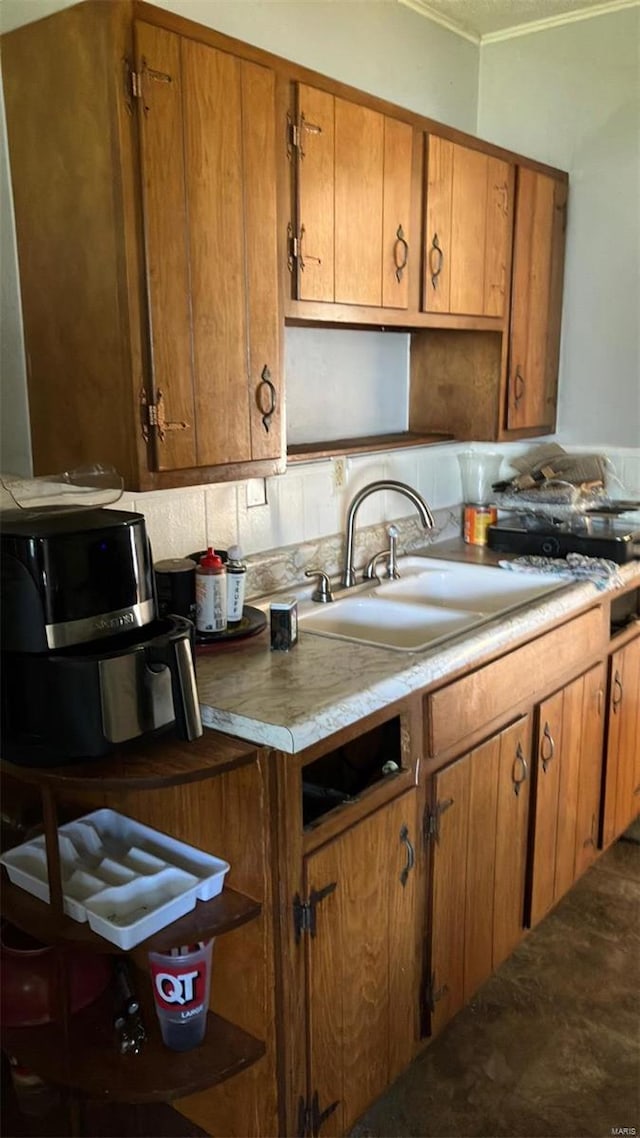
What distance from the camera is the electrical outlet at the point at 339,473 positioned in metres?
2.39

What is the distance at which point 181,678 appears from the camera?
1.31m

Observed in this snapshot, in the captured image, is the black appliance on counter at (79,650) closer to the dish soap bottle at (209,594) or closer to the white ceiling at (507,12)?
the dish soap bottle at (209,594)

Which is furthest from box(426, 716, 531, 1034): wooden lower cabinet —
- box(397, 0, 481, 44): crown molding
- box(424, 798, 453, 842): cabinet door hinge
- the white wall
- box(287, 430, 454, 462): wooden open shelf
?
box(397, 0, 481, 44): crown molding

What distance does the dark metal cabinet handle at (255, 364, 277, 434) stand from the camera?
1789mm

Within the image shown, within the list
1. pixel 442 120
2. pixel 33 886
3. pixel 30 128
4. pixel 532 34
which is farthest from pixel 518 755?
pixel 532 34

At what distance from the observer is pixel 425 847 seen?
1.77 meters

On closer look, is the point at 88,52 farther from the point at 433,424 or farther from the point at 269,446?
the point at 433,424

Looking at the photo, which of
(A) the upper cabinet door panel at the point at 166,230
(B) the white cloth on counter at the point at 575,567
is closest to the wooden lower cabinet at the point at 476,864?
(B) the white cloth on counter at the point at 575,567

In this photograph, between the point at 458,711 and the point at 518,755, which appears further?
the point at 518,755

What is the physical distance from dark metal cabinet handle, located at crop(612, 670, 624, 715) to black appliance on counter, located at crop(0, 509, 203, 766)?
1549mm

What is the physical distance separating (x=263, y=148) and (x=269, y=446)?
0.58 meters

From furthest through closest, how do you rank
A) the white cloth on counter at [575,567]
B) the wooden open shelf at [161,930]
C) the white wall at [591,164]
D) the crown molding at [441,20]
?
the white wall at [591,164] → the crown molding at [441,20] → the white cloth on counter at [575,567] → the wooden open shelf at [161,930]

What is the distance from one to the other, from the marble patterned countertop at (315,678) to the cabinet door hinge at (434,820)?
27 centimetres

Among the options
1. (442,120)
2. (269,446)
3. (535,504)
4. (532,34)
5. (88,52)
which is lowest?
(535,504)
